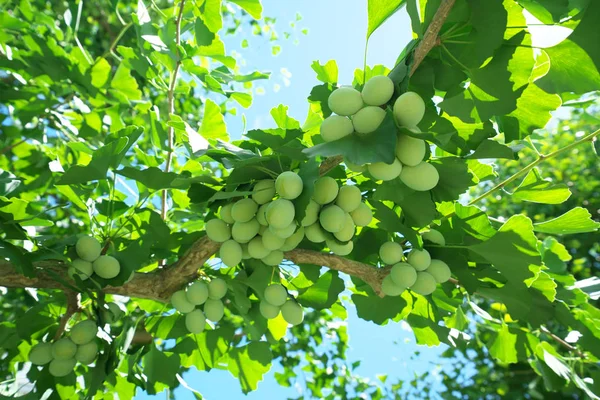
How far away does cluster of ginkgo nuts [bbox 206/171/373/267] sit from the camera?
0.91 metres

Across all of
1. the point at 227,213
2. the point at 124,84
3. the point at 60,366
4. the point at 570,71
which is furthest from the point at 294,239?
the point at 124,84

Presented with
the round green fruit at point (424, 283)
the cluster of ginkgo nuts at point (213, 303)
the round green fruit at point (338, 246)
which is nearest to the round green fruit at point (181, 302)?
the cluster of ginkgo nuts at point (213, 303)

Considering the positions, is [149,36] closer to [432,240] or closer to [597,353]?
[432,240]

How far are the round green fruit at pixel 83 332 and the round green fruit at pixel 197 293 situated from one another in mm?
304

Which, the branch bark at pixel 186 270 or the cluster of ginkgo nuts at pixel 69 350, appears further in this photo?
the cluster of ginkgo nuts at pixel 69 350

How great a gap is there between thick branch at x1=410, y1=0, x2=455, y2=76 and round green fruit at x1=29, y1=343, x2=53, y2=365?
1237 millimetres

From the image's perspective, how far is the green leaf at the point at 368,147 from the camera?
0.75 m

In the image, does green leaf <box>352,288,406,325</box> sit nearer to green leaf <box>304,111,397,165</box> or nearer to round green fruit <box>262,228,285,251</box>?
round green fruit <box>262,228,285,251</box>

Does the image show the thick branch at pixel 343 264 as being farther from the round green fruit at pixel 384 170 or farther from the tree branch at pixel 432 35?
the tree branch at pixel 432 35

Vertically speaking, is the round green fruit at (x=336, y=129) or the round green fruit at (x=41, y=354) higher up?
the round green fruit at (x=336, y=129)

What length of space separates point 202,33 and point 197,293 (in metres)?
0.74

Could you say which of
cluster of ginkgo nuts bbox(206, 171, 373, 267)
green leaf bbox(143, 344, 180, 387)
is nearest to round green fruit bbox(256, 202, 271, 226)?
cluster of ginkgo nuts bbox(206, 171, 373, 267)

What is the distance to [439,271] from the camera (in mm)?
1162

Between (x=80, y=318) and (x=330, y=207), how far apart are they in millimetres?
1062
